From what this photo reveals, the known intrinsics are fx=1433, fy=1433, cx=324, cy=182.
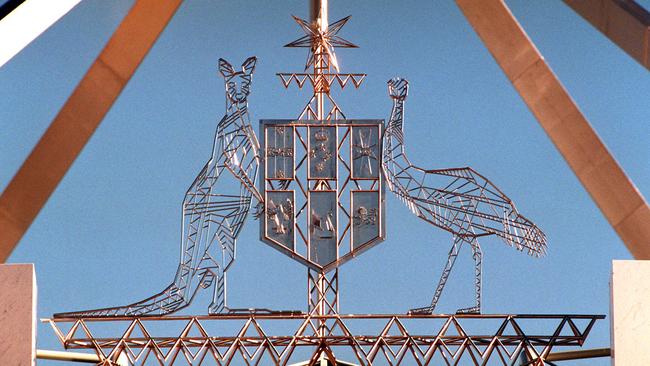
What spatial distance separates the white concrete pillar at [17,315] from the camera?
14.7 metres

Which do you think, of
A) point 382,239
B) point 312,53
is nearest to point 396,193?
point 382,239

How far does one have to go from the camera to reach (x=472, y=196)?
1783 cm

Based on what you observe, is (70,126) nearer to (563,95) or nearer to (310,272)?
(310,272)

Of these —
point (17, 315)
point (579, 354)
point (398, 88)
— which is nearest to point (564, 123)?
point (398, 88)

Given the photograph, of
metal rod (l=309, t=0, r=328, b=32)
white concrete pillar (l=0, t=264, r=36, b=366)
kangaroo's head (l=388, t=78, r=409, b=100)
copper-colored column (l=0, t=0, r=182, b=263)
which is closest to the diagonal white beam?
copper-colored column (l=0, t=0, r=182, b=263)

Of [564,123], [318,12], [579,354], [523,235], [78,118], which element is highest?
[318,12]

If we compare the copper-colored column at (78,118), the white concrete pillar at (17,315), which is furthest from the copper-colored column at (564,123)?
the white concrete pillar at (17,315)

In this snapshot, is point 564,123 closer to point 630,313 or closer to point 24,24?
point 630,313

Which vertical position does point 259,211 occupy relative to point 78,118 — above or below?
below

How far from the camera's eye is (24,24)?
1647 centimetres

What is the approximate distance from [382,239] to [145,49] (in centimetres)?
447

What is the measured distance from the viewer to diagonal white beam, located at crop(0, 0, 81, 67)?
16078 mm

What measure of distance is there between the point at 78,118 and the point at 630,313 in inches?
312

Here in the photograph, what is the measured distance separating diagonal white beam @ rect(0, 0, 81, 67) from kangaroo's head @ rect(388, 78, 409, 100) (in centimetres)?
426
